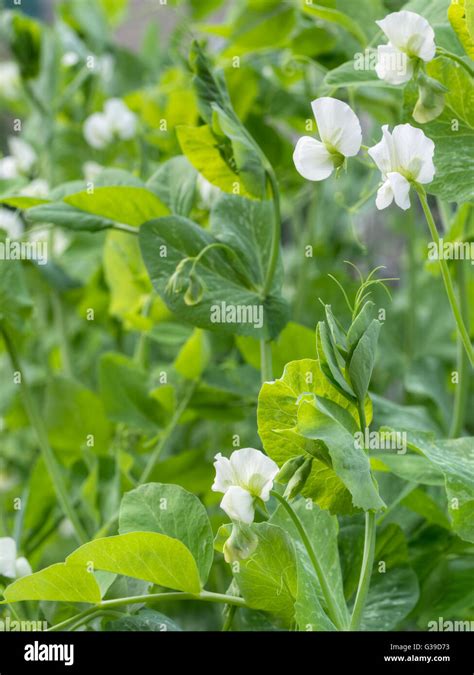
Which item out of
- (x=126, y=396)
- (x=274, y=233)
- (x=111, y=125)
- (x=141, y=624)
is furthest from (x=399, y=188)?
(x=111, y=125)

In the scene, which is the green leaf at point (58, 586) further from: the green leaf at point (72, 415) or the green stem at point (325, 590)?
the green leaf at point (72, 415)

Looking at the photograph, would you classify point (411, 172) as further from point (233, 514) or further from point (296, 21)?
point (296, 21)

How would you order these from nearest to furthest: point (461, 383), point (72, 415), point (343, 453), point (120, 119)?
1. point (343, 453)
2. point (461, 383)
3. point (72, 415)
4. point (120, 119)

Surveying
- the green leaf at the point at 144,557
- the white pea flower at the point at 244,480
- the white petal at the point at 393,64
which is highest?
the white petal at the point at 393,64

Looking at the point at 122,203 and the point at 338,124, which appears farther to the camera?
the point at 122,203

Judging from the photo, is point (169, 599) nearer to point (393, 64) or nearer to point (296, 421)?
point (296, 421)

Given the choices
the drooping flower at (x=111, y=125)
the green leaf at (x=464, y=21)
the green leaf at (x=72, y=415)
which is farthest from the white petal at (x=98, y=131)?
the green leaf at (x=464, y=21)

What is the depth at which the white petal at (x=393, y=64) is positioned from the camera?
388 millimetres

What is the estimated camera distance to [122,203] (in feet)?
1.71

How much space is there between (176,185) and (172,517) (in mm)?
208

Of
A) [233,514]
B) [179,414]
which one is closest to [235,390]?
[179,414]

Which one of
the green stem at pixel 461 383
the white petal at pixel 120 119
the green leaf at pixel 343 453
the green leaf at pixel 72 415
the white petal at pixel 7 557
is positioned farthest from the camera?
the white petal at pixel 120 119

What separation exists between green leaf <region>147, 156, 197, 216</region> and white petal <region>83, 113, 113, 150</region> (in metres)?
0.31

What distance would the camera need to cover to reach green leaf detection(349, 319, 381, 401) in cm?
37
